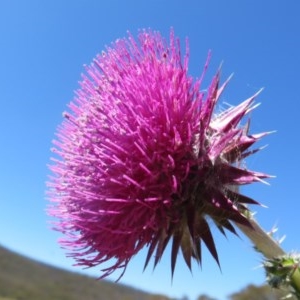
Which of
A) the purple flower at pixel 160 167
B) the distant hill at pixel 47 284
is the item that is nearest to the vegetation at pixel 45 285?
the distant hill at pixel 47 284

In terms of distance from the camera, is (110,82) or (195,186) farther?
(110,82)

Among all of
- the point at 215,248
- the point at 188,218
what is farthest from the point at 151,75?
the point at 215,248

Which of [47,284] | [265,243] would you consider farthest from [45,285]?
[265,243]

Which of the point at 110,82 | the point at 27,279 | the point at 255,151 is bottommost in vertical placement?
the point at 255,151

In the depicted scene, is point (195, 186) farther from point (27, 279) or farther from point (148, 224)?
point (27, 279)

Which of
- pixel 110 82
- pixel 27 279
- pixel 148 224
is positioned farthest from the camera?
pixel 27 279

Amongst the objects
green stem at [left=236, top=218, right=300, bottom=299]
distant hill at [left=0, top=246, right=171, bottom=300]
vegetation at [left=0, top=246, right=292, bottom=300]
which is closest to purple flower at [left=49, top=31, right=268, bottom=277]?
green stem at [left=236, top=218, right=300, bottom=299]

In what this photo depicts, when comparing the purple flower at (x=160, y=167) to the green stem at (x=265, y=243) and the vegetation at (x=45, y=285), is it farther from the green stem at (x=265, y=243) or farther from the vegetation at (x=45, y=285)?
the vegetation at (x=45, y=285)
